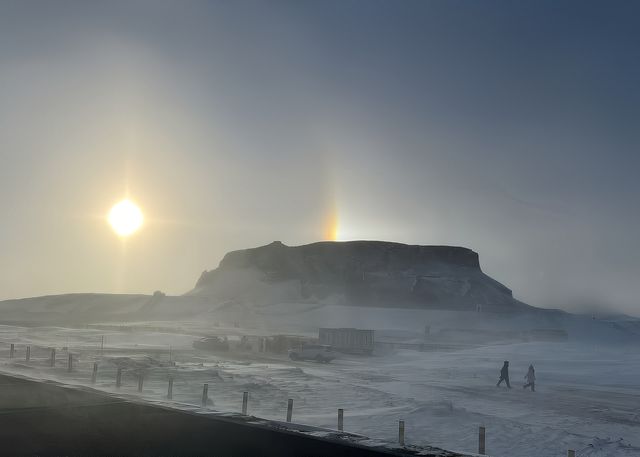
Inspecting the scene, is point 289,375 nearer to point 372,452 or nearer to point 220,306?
point 372,452

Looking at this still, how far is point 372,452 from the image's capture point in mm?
12750

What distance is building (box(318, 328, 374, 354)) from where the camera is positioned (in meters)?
67.9

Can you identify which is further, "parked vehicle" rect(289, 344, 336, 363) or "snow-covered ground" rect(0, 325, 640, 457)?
"parked vehicle" rect(289, 344, 336, 363)

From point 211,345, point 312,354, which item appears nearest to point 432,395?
point 312,354

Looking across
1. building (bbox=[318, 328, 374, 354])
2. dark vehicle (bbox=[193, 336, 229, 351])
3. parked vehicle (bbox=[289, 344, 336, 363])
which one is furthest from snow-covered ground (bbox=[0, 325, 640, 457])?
building (bbox=[318, 328, 374, 354])

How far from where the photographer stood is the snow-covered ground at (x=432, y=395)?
19.6 meters

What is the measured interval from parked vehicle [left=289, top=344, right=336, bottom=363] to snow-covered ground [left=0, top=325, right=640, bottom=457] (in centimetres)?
507

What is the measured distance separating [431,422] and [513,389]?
1563cm

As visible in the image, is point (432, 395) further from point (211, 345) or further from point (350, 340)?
point (350, 340)

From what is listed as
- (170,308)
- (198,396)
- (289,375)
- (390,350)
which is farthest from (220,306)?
(198,396)

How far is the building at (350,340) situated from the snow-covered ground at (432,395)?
15.8m

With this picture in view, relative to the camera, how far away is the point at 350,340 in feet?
230

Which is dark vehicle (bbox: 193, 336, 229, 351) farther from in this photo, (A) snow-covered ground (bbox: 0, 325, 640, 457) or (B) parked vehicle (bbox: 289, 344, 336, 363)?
(A) snow-covered ground (bbox: 0, 325, 640, 457)

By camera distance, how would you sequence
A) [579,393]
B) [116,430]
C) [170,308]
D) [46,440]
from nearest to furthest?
1. [46,440]
2. [116,430]
3. [579,393]
4. [170,308]
